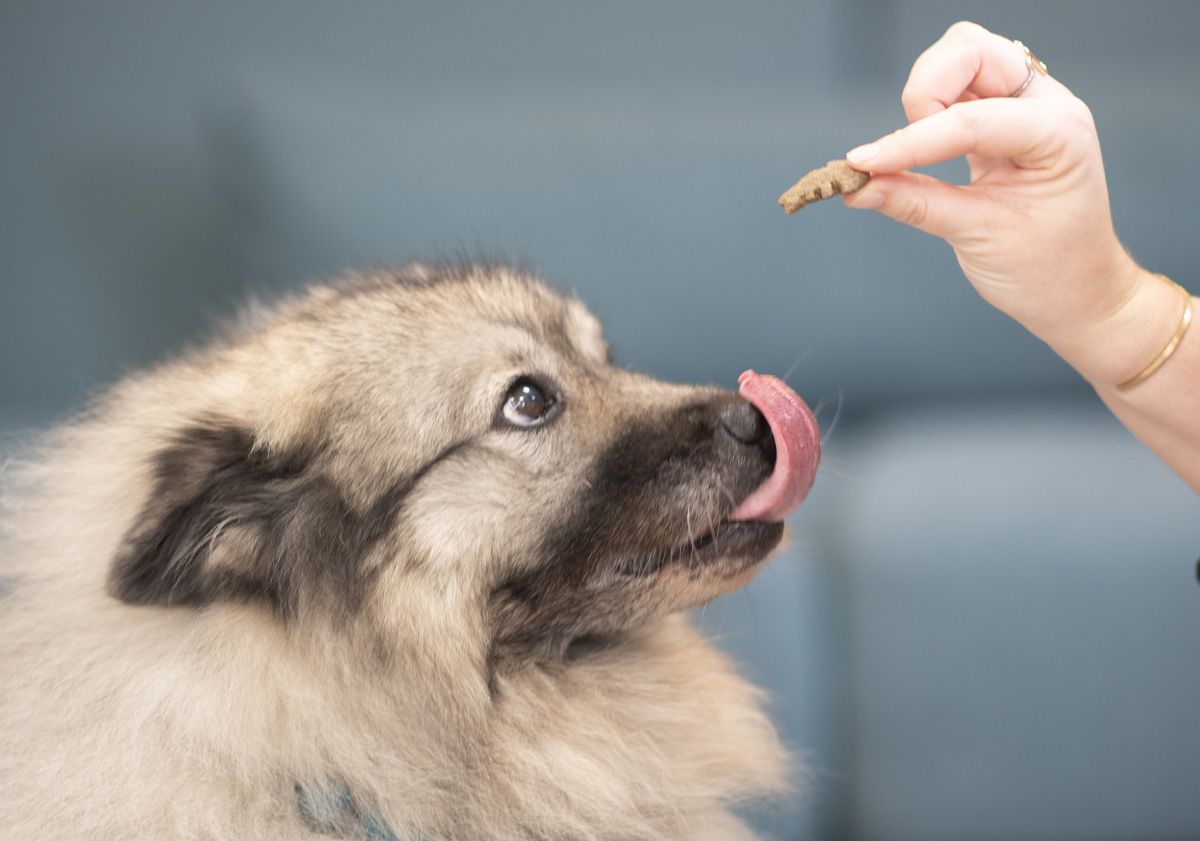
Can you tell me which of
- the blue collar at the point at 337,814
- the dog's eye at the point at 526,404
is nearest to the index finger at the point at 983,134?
the dog's eye at the point at 526,404

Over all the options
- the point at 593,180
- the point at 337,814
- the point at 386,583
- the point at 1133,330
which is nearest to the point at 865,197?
the point at 1133,330

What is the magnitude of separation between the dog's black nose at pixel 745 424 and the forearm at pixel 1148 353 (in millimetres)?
404

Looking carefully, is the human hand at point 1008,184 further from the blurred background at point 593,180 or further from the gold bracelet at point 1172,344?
the blurred background at point 593,180

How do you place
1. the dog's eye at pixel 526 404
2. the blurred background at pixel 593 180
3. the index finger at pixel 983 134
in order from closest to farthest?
the index finger at pixel 983 134
the dog's eye at pixel 526 404
the blurred background at pixel 593 180

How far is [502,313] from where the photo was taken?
141cm

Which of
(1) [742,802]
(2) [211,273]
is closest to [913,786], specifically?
(1) [742,802]

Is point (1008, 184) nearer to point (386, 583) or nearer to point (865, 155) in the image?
point (865, 155)

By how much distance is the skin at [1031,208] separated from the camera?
1.13 m

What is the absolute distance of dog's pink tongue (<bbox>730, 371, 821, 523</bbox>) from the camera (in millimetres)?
1280

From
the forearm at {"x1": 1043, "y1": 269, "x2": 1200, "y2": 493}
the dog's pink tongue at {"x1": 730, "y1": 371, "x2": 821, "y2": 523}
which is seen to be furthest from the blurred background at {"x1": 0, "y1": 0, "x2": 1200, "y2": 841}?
the dog's pink tongue at {"x1": 730, "y1": 371, "x2": 821, "y2": 523}

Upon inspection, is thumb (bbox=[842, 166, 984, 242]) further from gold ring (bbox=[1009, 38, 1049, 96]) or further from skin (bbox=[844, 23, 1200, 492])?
gold ring (bbox=[1009, 38, 1049, 96])

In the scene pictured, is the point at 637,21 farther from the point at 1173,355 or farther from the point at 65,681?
the point at 65,681

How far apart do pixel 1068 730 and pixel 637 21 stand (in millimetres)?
2005

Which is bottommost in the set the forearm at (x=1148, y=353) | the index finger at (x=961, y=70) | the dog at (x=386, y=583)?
the dog at (x=386, y=583)
